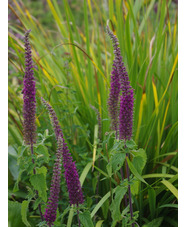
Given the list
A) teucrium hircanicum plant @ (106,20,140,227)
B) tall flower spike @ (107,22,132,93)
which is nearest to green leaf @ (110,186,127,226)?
teucrium hircanicum plant @ (106,20,140,227)

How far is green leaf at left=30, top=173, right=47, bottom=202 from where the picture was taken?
1497 millimetres

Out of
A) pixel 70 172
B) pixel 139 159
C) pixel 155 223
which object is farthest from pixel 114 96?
pixel 155 223

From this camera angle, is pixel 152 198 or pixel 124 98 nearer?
pixel 124 98

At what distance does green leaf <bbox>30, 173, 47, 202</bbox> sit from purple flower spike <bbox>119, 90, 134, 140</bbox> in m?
0.47

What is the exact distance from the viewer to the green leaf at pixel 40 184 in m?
1.50

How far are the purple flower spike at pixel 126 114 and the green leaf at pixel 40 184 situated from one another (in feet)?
1.54

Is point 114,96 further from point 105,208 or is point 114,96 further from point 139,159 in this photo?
point 105,208

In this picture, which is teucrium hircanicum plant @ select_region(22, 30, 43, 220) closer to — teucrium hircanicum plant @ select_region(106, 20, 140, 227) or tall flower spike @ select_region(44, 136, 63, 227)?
tall flower spike @ select_region(44, 136, 63, 227)

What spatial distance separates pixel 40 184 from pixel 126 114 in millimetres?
575

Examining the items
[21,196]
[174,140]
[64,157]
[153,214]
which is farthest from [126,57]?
[21,196]

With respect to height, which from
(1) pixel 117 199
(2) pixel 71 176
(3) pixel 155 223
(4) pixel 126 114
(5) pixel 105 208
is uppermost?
(4) pixel 126 114

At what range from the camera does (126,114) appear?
4.45ft

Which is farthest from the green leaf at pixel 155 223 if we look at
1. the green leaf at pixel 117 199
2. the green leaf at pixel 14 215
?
the green leaf at pixel 14 215

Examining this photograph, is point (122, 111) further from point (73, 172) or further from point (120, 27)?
point (120, 27)
